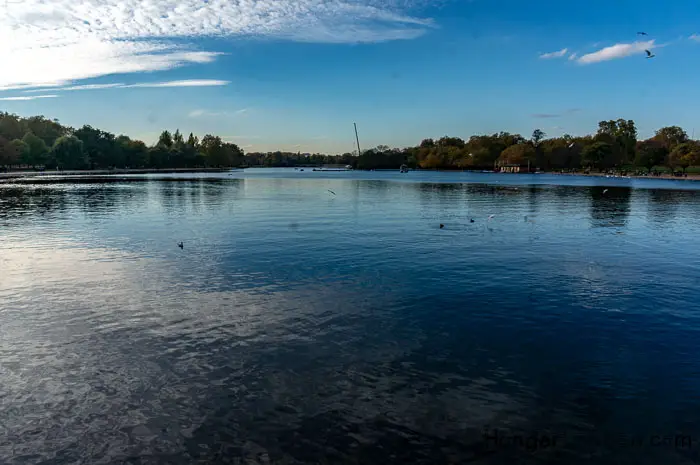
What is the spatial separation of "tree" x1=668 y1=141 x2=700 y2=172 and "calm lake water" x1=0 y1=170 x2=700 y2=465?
17804 cm

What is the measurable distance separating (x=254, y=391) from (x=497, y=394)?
6.60 m

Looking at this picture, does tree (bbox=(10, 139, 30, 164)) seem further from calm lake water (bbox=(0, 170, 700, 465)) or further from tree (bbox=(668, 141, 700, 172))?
tree (bbox=(668, 141, 700, 172))

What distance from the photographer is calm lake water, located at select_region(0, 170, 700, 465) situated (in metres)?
10.6

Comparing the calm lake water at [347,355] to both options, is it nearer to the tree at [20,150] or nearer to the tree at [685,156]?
the tree at [685,156]

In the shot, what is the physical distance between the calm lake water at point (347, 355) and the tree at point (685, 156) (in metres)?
178

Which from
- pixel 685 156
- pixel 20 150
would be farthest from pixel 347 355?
pixel 20 150

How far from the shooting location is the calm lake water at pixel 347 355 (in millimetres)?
10625

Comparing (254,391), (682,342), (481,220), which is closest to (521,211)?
(481,220)

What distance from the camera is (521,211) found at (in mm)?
61188

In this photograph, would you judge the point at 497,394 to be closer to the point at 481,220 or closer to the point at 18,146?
the point at 481,220

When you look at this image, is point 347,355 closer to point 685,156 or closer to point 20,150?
point 685,156

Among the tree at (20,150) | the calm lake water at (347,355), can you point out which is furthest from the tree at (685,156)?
the tree at (20,150)

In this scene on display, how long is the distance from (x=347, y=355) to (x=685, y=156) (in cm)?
20701

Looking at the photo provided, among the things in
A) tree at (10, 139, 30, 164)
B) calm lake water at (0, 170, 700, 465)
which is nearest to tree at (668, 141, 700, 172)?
calm lake water at (0, 170, 700, 465)
